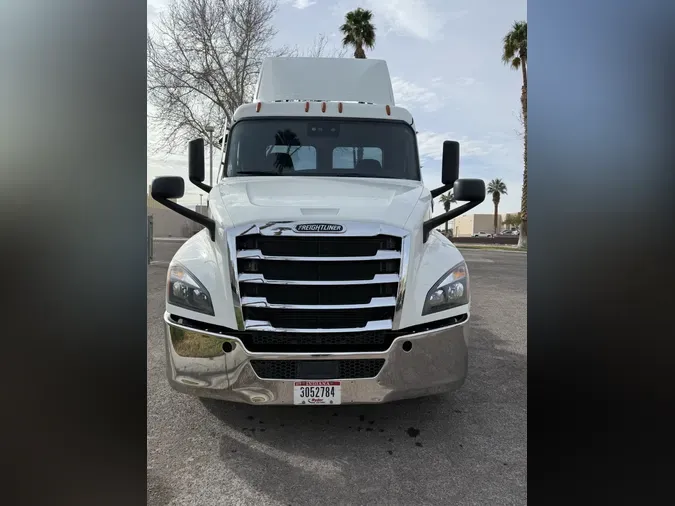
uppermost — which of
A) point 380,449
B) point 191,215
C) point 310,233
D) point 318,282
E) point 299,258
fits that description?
point 191,215

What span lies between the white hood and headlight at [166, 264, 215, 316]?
1.63 feet

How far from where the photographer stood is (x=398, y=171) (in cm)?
444

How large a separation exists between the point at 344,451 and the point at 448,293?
139cm

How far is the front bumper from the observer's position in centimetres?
291

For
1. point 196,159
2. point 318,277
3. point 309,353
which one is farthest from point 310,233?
point 196,159

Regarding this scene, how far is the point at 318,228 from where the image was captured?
120 inches

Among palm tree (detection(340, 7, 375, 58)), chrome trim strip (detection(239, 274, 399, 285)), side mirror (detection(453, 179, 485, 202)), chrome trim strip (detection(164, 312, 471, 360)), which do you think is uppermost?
→ palm tree (detection(340, 7, 375, 58))

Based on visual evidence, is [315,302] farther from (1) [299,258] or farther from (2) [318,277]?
(1) [299,258]

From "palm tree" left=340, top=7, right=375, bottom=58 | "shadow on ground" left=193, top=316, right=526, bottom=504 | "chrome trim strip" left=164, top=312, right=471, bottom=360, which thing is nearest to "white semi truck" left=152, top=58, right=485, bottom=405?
"chrome trim strip" left=164, top=312, right=471, bottom=360

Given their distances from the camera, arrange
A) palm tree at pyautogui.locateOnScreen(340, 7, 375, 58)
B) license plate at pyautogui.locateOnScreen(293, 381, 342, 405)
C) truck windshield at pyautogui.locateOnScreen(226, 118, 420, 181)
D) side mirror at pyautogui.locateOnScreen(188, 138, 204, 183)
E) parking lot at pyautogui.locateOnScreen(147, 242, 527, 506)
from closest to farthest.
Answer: parking lot at pyautogui.locateOnScreen(147, 242, 527, 506) < license plate at pyautogui.locateOnScreen(293, 381, 342, 405) < truck windshield at pyautogui.locateOnScreen(226, 118, 420, 181) < side mirror at pyautogui.locateOnScreen(188, 138, 204, 183) < palm tree at pyautogui.locateOnScreen(340, 7, 375, 58)

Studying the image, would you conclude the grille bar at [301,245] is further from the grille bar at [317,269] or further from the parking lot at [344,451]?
the parking lot at [344,451]

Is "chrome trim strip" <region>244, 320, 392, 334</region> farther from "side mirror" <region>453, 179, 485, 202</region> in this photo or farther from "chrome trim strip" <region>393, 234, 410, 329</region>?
"side mirror" <region>453, 179, 485, 202</region>
